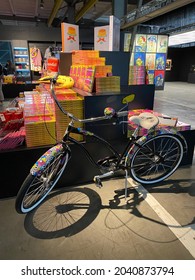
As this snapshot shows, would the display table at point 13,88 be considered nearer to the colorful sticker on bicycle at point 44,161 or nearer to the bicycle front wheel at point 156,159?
the bicycle front wheel at point 156,159

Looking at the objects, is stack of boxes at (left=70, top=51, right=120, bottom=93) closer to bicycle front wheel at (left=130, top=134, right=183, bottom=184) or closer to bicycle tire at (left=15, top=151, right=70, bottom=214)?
bicycle front wheel at (left=130, top=134, right=183, bottom=184)

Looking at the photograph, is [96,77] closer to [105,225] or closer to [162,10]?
[105,225]

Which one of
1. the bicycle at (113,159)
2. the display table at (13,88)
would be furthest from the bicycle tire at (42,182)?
the display table at (13,88)

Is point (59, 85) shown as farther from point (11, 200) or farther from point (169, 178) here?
point (169, 178)

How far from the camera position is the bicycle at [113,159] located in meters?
1.71

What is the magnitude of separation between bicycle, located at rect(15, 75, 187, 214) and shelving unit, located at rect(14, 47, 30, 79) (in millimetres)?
9348

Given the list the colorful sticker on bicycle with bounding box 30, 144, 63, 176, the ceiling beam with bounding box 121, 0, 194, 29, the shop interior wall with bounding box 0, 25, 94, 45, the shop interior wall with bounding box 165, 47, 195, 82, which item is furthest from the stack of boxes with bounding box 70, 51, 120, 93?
the shop interior wall with bounding box 165, 47, 195, 82

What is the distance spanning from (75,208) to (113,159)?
63 centimetres

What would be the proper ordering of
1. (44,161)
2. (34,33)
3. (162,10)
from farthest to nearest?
1. (34,33)
2. (162,10)
3. (44,161)

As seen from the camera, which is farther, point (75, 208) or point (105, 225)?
point (75, 208)

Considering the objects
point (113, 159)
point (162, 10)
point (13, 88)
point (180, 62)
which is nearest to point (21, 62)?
point (13, 88)

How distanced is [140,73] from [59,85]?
4.78 ft

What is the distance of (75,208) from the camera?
6.53 ft

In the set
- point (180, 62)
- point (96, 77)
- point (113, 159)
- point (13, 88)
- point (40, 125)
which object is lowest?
point (113, 159)
